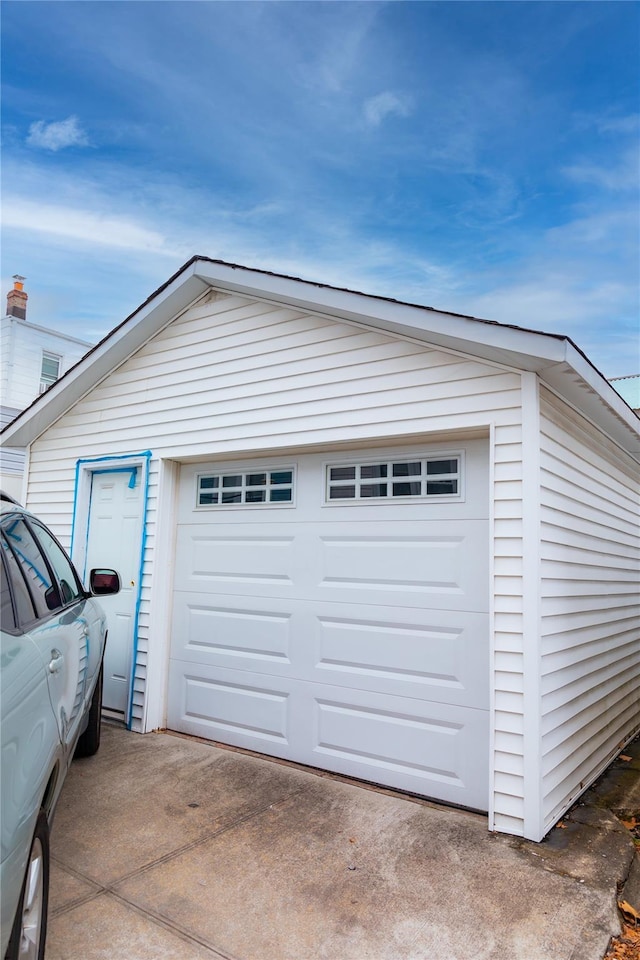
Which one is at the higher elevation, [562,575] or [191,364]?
[191,364]

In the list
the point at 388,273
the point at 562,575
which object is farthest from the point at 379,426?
the point at 388,273

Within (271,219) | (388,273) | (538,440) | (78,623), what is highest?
(271,219)

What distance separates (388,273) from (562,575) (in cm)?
602

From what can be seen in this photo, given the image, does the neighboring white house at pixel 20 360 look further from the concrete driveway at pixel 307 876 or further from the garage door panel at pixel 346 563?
the concrete driveway at pixel 307 876

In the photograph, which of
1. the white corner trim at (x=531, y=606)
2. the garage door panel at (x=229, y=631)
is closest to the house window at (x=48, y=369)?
the garage door panel at (x=229, y=631)

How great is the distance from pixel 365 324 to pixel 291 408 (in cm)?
90

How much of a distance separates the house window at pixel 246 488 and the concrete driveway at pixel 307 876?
85.3 inches

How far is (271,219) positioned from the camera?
859 centimetres

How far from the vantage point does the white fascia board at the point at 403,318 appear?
141 inches

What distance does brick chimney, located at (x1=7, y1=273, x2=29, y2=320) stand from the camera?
14.3 metres

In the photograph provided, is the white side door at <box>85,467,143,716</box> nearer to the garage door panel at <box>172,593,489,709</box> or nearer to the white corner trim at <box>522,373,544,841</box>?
the garage door panel at <box>172,593,489,709</box>

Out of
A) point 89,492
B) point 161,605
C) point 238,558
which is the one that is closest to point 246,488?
point 238,558

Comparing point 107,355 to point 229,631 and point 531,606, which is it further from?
point 531,606

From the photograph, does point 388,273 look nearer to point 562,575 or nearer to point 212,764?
point 562,575
